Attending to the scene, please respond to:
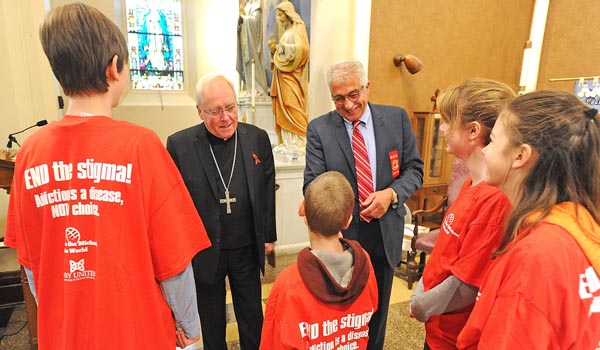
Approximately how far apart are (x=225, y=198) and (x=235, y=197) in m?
0.05

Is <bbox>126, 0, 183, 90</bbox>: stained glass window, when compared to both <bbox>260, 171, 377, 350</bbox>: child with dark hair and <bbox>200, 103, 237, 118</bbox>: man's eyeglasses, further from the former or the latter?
<bbox>260, 171, 377, 350</bbox>: child with dark hair

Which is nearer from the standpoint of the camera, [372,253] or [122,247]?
[122,247]

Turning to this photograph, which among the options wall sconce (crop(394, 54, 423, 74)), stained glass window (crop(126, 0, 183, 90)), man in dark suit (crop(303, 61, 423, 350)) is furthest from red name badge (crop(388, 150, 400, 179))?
stained glass window (crop(126, 0, 183, 90))

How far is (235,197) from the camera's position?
1.71 m

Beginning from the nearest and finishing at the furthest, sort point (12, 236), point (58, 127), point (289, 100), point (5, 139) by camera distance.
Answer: point (58, 127) → point (12, 236) → point (5, 139) → point (289, 100)

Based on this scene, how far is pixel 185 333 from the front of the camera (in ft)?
3.70

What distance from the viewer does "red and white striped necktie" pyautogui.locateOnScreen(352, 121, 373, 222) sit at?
1.69 metres

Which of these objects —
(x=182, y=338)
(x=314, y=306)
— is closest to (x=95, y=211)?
(x=182, y=338)

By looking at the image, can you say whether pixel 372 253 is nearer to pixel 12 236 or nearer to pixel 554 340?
pixel 554 340

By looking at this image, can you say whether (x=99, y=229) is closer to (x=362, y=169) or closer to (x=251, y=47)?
(x=362, y=169)

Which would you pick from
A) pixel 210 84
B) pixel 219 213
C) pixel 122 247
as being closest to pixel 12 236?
pixel 122 247

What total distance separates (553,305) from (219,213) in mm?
1323

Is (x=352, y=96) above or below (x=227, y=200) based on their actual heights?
above

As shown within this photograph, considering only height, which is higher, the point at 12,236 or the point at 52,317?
the point at 12,236
